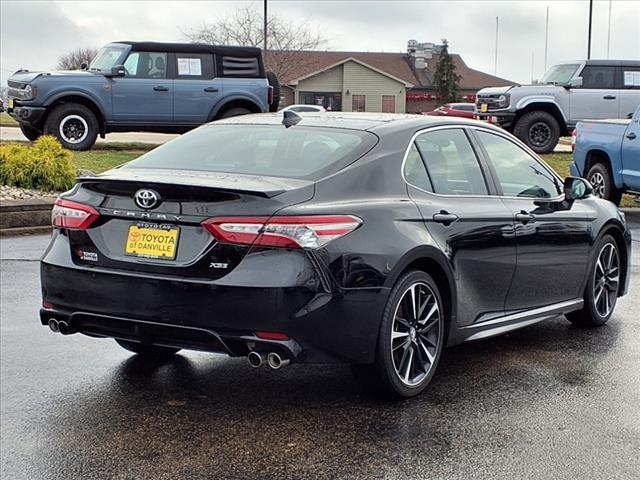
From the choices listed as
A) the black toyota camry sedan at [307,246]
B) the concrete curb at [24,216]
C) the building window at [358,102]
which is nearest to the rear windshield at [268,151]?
the black toyota camry sedan at [307,246]

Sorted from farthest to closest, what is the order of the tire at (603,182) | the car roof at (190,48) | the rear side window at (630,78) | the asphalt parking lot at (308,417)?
the rear side window at (630,78) < the car roof at (190,48) < the tire at (603,182) < the asphalt parking lot at (308,417)

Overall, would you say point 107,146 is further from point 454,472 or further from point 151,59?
point 454,472

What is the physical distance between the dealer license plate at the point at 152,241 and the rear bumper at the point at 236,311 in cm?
11

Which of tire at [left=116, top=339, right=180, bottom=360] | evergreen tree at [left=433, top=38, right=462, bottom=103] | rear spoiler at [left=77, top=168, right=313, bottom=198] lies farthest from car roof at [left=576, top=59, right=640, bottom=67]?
evergreen tree at [left=433, top=38, right=462, bottom=103]

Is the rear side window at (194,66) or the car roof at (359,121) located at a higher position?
the rear side window at (194,66)

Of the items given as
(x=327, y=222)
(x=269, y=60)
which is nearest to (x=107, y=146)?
(x=327, y=222)

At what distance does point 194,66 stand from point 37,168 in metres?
7.20

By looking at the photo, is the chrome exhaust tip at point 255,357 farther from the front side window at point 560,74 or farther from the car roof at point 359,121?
the front side window at point 560,74

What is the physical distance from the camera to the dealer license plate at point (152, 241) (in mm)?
4863

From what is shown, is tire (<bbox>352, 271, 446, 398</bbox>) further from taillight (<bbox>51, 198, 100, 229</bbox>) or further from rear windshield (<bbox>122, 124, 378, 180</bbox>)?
taillight (<bbox>51, 198, 100, 229</bbox>)

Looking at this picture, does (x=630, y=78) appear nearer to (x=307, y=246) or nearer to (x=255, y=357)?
(x=307, y=246)

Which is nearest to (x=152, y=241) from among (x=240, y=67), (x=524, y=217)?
(x=524, y=217)

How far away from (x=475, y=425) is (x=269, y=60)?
51807 mm

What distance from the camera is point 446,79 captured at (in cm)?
7106
